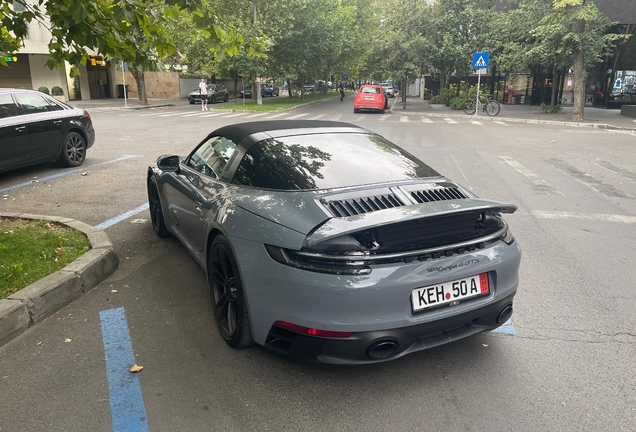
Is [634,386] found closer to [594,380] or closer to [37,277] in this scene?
[594,380]

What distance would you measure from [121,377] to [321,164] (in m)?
1.92

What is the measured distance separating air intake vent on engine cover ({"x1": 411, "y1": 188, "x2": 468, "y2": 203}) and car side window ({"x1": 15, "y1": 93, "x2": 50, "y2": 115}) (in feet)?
26.4

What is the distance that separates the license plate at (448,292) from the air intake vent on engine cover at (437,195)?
0.57 metres

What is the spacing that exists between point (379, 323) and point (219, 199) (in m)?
1.57

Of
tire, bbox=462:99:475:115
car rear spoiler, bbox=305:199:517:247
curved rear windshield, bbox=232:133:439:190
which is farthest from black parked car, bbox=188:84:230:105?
car rear spoiler, bbox=305:199:517:247

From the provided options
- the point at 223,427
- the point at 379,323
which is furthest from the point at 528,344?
the point at 223,427

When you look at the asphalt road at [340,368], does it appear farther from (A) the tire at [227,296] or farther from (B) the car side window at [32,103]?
(B) the car side window at [32,103]

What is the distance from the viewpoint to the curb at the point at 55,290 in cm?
354

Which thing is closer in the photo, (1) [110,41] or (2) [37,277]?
(2) [37,277]

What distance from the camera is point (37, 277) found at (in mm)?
4129

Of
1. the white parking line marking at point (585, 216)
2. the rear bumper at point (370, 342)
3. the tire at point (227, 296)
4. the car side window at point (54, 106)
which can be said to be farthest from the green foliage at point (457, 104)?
the rear bumper at point (370, 342)

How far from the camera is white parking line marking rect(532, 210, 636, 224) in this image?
664 cm

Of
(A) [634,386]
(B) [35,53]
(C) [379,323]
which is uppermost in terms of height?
(B) [35,53]

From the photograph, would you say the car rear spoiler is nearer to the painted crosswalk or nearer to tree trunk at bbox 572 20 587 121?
the painted crosswalk
